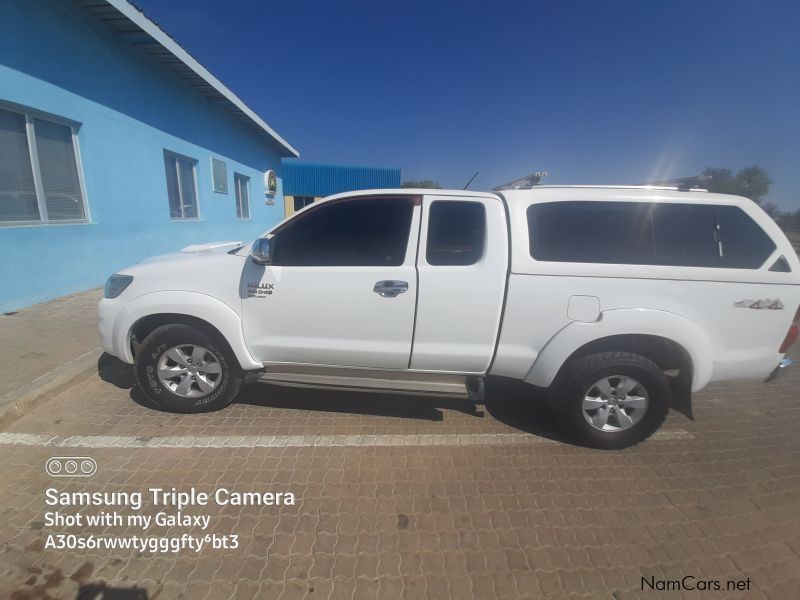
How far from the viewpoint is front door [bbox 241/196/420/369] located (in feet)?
8.95

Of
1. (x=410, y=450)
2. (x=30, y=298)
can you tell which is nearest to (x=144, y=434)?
(x=410, y=450)

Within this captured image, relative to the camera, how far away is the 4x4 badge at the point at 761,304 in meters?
2.53

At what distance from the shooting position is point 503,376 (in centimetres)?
283

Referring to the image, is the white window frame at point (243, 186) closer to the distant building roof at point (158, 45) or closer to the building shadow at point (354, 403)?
the distant building roof at point (158, 45)

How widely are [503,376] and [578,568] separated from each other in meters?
1.26

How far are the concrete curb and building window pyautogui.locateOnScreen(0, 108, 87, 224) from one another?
307 centimetres

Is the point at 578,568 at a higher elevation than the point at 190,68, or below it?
below

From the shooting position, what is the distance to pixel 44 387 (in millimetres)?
3156

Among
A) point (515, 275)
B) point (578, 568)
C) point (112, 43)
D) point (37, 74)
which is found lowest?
point (578, 568)

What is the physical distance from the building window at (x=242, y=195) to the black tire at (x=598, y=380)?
40.6 feet

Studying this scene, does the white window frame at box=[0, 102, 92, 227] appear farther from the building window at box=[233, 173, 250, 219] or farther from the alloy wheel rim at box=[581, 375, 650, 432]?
the alloy wheel rim at box=[581, 375, 650, 432]

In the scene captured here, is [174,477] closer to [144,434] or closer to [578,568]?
[144,434]

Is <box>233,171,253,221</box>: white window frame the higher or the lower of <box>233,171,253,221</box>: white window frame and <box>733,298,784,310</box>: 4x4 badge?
the higher

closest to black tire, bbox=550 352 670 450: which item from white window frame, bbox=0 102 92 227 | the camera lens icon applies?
the camera lens icon
